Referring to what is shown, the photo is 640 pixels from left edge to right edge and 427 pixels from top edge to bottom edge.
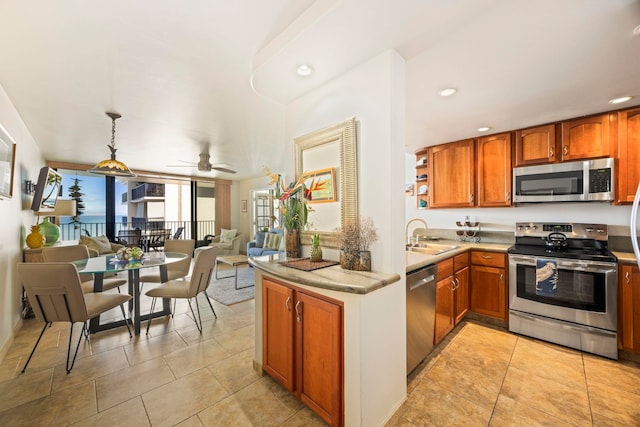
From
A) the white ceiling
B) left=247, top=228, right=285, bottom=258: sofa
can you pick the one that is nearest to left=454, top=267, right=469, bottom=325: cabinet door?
the white ceiling

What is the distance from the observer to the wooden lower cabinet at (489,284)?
2777 mm

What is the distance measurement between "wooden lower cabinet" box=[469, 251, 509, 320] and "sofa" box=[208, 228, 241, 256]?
5991 mm

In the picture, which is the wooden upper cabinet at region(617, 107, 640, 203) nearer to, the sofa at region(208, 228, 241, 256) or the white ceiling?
the white ceiling

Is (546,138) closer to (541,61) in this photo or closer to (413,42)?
(541,61)

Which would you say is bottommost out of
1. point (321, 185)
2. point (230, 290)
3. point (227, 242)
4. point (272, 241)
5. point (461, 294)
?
point (230, 290)

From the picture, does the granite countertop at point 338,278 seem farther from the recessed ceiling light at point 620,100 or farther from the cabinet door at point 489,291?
the recessed ceiling light at point 620,100

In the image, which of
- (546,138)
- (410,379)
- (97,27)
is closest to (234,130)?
(97,27)

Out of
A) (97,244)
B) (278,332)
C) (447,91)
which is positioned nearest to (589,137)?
(447,91)

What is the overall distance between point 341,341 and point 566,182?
2986 millimetres

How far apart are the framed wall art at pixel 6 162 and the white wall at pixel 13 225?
10 centimetres

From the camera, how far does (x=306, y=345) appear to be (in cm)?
160

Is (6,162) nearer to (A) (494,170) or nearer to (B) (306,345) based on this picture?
(B) (306,345)

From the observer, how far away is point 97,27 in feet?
4.93

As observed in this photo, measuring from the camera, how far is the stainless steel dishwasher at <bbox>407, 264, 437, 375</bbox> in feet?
6.05
